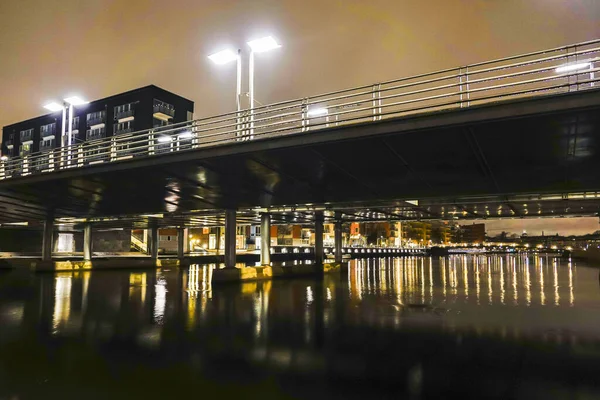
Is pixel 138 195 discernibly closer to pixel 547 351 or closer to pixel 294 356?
pixel 294 356

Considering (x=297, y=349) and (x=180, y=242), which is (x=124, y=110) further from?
(x=297, y=349)

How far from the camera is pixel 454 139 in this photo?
14016 mm

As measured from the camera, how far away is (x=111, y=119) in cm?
9075

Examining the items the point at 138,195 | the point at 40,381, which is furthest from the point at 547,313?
the point at 138,195

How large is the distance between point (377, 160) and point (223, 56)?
37.9 ft

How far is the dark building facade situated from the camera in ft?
285

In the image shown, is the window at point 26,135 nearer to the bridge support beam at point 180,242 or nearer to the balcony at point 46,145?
the balcony at point 46,145

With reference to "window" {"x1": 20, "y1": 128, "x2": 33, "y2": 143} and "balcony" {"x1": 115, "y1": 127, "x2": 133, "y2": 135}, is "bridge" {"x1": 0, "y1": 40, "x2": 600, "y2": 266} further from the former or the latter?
"window" {"x1": 20, "y1": 128, "x2": 33, "y2": 143}

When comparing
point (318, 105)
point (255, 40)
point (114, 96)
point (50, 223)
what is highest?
point (114, 96)

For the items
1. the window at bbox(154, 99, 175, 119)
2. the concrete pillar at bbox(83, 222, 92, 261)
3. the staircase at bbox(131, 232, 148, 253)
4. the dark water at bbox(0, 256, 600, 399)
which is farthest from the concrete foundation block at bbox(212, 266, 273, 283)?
the window at bbox(154, 99, 175, 119)

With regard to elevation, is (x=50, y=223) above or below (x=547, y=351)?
above

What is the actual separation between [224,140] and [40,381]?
12241mm

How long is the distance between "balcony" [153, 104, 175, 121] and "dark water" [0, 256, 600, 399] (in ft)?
242

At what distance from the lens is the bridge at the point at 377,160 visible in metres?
12.5
